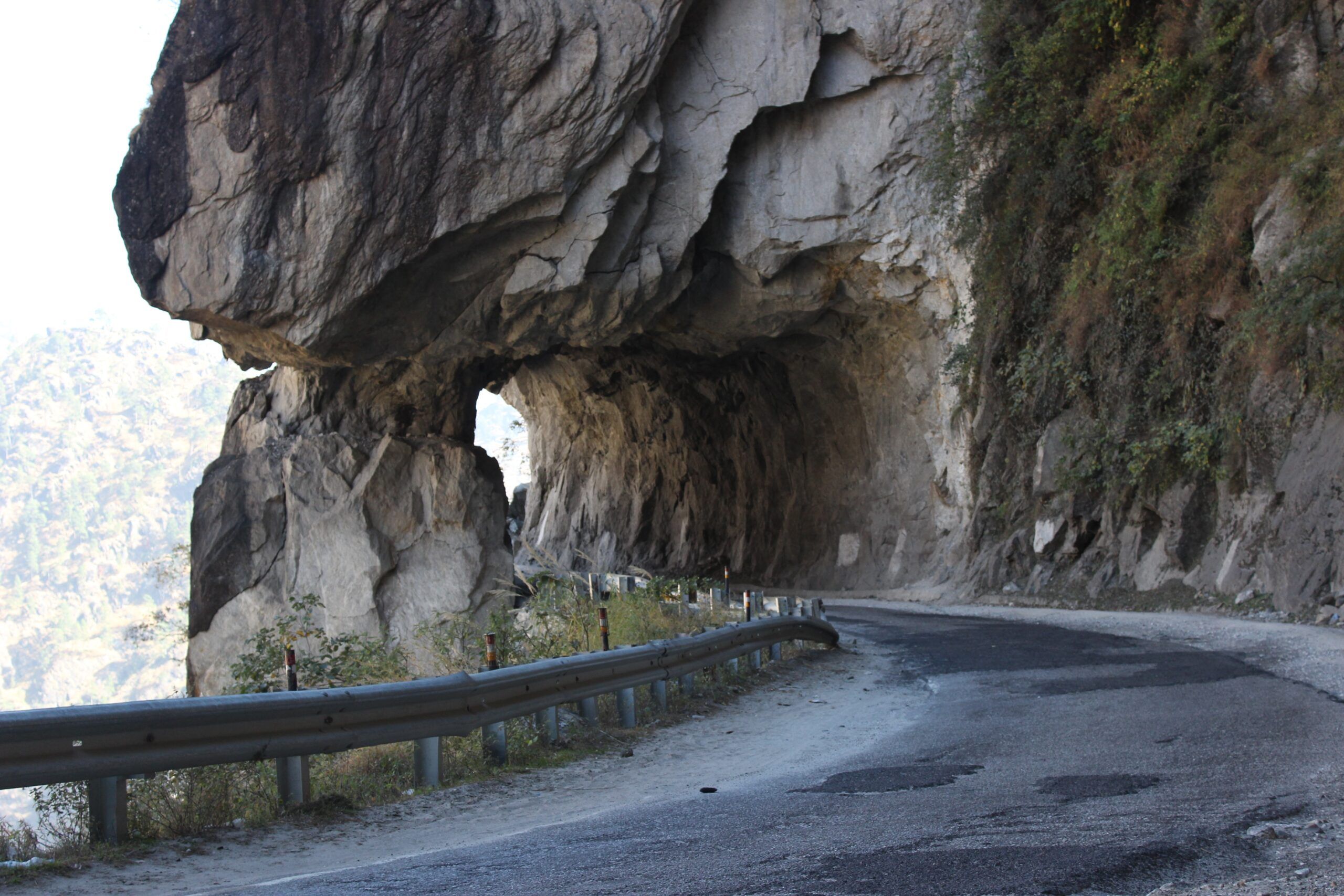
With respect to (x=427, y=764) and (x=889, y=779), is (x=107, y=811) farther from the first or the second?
(x=889, y=779)

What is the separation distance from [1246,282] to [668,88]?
12431mm

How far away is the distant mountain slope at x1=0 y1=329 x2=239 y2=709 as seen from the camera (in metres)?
121

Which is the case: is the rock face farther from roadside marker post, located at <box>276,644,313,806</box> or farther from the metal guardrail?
roadside marker post, located at <box>276,644,313,806</box>

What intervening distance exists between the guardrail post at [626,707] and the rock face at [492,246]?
33.6ft

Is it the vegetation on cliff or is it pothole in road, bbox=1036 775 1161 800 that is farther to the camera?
the vegetation on cliff

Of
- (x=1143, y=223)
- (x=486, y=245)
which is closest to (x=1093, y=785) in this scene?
(x=1143, y=223)

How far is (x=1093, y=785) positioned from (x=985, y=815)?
813 millimetres

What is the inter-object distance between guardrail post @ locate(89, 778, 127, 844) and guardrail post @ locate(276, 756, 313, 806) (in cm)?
82

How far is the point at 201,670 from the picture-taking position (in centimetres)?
2550

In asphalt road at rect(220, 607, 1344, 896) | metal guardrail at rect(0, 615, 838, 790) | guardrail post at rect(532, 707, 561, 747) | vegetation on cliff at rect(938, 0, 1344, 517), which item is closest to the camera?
asphalt road at rect(220, 607, 1344, 896)

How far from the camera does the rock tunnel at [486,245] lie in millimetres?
20484

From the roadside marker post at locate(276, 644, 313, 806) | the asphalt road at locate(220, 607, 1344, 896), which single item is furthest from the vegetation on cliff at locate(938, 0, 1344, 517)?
the roadside marker post at locate(276, 644, 313, 806)

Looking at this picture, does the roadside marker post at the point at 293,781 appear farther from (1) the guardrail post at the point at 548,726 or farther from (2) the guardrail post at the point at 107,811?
(1) the guardrail post at the point at 548,726

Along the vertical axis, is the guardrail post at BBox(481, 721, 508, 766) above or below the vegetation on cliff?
below
